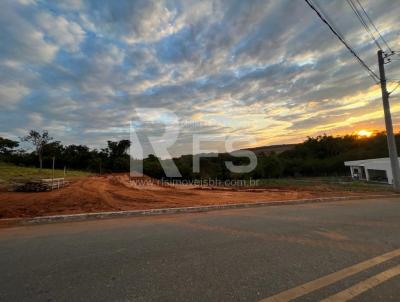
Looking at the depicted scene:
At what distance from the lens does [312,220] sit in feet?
21.4

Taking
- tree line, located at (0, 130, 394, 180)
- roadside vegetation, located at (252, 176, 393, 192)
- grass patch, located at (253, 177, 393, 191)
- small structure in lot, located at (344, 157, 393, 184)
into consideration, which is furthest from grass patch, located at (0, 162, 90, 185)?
small structure in lot, located at (344, 157, 393, 184)

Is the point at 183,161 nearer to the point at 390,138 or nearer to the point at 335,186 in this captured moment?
the point at 335,186

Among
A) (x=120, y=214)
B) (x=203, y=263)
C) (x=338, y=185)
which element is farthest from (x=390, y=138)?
(x=203, y=263)

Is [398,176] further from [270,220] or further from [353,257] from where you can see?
[353,257]

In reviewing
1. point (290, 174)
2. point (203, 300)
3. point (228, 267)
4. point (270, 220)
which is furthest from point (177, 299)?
point (290, 174)

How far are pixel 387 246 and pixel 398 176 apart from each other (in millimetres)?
14577

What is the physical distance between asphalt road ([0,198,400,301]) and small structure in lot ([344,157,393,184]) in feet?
112

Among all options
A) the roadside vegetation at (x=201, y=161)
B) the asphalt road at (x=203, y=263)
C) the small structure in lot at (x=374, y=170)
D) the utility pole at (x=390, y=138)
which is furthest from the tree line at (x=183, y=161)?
the asphalt road at (x=203, y=263)

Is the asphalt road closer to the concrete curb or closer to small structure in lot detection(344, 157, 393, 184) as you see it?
the concrete curb

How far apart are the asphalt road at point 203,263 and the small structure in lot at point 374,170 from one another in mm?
34031

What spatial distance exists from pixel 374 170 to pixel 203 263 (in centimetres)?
4577

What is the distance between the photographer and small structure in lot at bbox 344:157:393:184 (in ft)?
109

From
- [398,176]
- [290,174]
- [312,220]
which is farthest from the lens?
[290,174]

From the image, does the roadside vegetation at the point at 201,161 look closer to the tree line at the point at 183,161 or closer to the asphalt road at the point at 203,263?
the tree line at the point at 183,161
